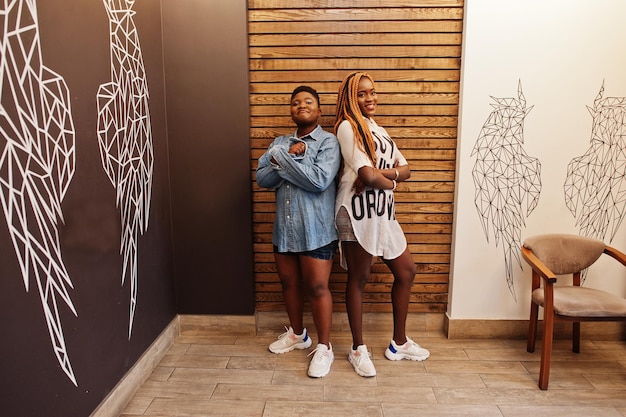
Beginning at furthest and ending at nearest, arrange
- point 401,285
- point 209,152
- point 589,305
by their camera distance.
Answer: point 209,152 < point 401,285 < point 589,305

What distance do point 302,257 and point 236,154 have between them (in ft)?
3.09

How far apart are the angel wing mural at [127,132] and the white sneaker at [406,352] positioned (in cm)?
173

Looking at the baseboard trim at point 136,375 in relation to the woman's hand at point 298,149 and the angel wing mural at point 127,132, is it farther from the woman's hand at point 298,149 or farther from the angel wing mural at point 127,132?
the woman's hand at point 298,149

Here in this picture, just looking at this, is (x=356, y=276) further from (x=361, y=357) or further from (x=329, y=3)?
(x=329, y=3)

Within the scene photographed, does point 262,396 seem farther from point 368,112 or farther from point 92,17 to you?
point 92,17

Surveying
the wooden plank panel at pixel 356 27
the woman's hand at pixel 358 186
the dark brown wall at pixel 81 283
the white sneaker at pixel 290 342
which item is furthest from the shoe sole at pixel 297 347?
the wooden plank panel at pixel 356 27

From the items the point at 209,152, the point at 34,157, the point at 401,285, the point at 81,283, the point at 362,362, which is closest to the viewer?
the point at 34,157

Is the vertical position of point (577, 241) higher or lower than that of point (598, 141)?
lower

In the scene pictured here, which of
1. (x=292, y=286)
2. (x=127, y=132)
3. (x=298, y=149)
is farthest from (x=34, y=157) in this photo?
(x=292, y=286)

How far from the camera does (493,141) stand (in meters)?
2.89

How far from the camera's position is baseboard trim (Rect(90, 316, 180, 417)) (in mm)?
2156

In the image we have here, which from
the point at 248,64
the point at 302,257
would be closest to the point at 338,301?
the point at 302,257

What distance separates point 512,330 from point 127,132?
308 cm

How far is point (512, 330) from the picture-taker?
308 centimetres
